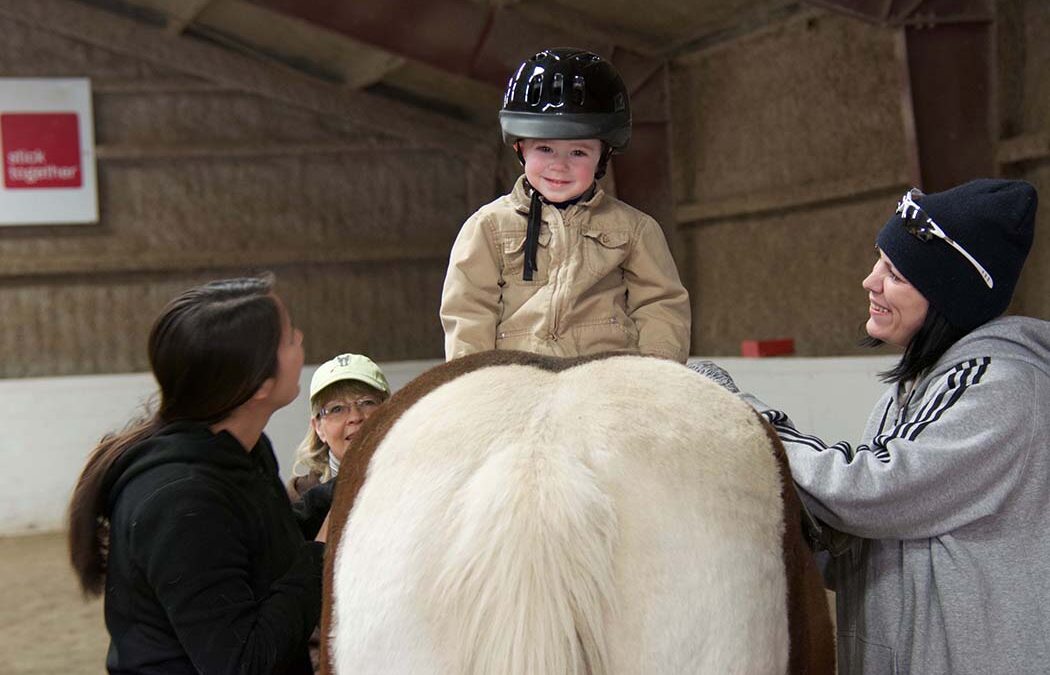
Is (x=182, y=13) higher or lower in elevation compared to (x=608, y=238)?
higher

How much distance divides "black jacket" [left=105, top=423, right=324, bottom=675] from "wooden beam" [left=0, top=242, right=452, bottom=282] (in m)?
7.06

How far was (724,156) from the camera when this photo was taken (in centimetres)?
717

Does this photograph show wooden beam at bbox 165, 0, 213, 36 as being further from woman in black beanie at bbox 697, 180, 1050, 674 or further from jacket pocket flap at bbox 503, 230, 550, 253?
woman in black beanie at bbox 697, 180, 1050, 674

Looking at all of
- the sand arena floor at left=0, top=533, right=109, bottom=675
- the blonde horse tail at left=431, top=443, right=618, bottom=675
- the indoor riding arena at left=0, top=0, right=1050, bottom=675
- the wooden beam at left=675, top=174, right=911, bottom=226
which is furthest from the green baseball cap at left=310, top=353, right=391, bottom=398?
the wooden beam at left=675, top=174, right=911, bottom=226

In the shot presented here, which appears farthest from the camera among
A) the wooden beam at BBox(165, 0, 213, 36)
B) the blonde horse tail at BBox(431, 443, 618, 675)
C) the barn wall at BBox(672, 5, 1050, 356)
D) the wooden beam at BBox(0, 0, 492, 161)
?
the wooden beam at BBox(0, 0, 492, 161)

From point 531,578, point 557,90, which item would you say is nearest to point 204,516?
point 531,578

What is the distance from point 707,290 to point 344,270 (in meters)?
3.13

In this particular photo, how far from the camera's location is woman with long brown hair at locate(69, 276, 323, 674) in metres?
1.50

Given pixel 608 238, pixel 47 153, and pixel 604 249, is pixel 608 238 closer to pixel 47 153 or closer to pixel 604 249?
pixel 604 249

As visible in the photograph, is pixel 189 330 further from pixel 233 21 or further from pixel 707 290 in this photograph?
pixel 233 21

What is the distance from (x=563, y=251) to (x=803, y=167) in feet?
15.7

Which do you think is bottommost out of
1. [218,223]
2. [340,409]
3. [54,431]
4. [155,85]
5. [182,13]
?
[54,431]

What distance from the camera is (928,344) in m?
1.72

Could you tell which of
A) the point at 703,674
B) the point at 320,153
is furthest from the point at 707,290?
the point at 703,674
